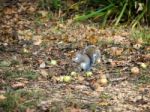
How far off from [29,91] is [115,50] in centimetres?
191

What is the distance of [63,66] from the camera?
258 inches

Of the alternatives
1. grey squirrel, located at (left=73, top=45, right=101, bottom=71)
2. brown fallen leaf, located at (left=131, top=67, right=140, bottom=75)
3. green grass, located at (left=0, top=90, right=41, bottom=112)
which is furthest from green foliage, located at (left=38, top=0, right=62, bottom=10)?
green grass, located at (left=0, top=90, right=41, bottom=112)

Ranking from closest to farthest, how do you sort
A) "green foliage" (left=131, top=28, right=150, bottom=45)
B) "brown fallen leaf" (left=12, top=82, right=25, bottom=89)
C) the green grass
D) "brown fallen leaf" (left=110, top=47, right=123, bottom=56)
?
the green grass
"brown fallen leaf" (left=12, top=82, right=25, bottom=89)
"brown fallen leaf" (left=110, top=47, right=123, bottom=56)
"green foliage" (left=131, top=28, right=150, bottom=45)

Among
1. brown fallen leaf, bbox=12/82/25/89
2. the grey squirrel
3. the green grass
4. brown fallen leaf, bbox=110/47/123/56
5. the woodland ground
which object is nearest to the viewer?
the green grass

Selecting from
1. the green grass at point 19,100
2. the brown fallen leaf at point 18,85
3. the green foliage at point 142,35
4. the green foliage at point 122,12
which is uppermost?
the green foliage at point 122,12

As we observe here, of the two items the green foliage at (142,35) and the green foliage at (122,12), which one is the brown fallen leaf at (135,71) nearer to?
the green foliage at (142,35)

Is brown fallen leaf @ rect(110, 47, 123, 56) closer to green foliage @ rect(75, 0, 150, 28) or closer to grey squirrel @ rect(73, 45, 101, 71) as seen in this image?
grey squirrel @ rect(73, 45, 101, 71)

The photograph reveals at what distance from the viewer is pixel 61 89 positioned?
5.75 metres

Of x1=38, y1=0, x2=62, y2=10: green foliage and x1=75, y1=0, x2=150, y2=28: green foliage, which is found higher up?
x1=38, y1=0, x2=62, y2=10: green foliage

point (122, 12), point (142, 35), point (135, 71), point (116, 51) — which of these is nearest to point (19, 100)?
point (135, 71)

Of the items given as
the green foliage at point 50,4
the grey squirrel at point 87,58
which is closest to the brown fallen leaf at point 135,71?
the grey squirrel at point 87,58

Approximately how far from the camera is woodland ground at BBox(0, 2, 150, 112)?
17.5 ft

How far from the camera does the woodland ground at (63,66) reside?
534cm

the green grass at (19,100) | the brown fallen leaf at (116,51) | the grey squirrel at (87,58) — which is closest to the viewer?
the green grass at (19,100)
